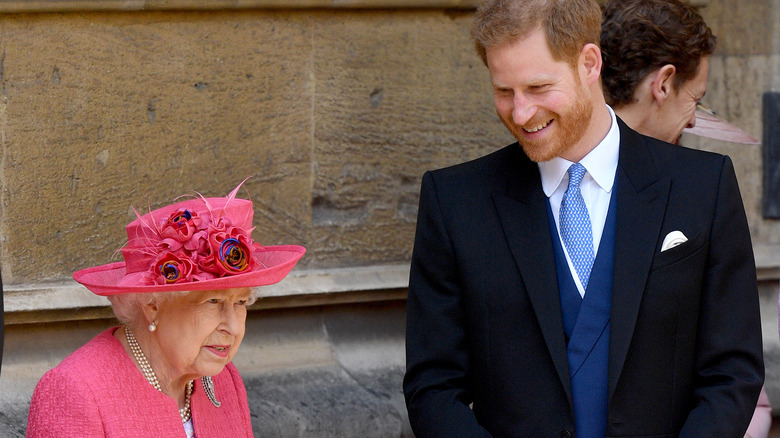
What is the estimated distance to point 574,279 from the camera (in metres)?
2.38


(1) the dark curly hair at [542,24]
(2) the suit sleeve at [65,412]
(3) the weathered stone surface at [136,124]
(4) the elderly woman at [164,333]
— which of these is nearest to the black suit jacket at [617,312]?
(1) the dark curly hair at [542,24]

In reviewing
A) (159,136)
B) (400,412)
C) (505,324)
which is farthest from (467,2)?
(505,324)

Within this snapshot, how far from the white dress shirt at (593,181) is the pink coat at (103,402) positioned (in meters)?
1.00

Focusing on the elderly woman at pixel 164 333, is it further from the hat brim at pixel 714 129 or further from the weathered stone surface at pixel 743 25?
the weathered stone surface at pixel 743 25

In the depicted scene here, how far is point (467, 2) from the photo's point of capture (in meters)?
3.93

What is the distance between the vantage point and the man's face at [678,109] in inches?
116

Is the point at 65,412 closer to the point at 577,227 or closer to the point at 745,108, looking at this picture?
the point at 577,227

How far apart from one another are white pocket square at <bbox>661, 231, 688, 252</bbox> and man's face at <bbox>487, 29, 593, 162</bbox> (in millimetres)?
307

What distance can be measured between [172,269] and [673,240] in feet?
3.72

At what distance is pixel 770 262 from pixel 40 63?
3.09 metres

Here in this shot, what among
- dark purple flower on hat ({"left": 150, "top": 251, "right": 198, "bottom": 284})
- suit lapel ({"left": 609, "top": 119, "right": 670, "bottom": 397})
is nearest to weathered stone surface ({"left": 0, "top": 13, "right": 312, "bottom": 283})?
dark purple flower on hat ({"left": 150, "top": 251, "right": 198, "bottom": 284})

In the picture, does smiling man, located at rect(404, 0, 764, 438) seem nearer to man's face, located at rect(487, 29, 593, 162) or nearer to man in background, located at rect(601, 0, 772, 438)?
man's face, located at rect(487, 29, 593, 162)

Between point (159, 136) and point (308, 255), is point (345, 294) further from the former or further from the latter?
point (159, 136)

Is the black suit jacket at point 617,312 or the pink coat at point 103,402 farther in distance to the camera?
the black suit jacket at point 617,312
